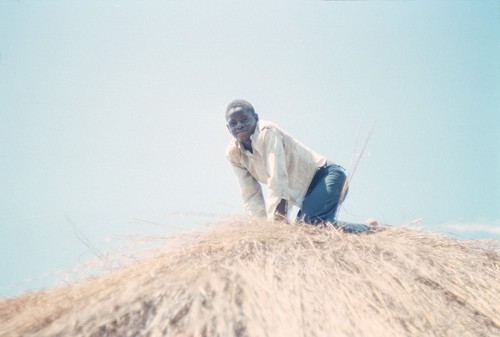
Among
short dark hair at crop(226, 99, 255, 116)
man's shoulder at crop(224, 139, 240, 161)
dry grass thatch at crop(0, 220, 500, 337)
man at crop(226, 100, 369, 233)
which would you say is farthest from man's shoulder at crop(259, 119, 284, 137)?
dry grass thatch at crop(0, 220, 500, 337)

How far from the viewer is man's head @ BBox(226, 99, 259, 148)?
294 centimetres

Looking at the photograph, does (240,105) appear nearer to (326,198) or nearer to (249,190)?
(249,190)

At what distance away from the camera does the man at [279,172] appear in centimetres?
278

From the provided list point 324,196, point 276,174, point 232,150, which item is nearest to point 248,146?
point 232,150

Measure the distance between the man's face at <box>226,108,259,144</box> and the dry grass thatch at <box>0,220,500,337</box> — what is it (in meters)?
1.28

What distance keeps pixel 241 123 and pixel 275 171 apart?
576 millimetres

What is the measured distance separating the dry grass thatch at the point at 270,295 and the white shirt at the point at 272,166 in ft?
3.01

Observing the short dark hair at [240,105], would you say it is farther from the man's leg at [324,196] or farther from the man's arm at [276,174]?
the man's leg at [324,196]

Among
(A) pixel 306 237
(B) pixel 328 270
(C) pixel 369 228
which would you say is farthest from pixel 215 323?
(C) pixel 369 228

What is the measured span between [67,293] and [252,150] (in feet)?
6.81

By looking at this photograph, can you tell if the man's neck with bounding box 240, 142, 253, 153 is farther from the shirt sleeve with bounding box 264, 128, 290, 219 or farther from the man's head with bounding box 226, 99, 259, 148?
the shirt sleeve with bounding box 264, 128, 290, 219

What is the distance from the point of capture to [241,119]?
295 cm

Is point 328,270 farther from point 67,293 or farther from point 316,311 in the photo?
point 67,293

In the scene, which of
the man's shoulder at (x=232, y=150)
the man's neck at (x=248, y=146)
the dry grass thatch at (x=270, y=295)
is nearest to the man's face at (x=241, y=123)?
the man's neck at (x=248, y=146)
